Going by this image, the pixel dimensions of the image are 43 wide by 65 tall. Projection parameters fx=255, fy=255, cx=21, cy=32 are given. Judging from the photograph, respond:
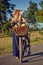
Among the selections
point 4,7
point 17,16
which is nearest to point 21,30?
point 17,16

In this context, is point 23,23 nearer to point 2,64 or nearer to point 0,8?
point 2,64

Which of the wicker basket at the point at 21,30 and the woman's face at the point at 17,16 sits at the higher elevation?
the woman's face at the point at 17,16

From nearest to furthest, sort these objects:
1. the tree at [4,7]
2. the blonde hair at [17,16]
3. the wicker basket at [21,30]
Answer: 1. the wicker basket at [21,30]
2. the blonde hair at [17,16]
3. the tree at [4,7]

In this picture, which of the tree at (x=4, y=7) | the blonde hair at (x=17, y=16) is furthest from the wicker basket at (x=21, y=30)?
the tree at (x=4, y=7)

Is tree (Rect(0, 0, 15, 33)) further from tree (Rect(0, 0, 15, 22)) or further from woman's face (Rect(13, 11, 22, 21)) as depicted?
woman's face (Rect(13, 11, 22, 21))

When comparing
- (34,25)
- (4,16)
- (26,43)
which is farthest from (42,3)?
(26,43)

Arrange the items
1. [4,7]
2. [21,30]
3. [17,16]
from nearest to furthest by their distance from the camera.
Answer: [21,30], [17,16], [4,7]

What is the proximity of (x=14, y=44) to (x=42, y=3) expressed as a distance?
39.7 metres

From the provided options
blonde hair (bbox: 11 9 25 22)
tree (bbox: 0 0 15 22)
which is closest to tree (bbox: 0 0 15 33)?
tree (bbox: 0 0 15 22)

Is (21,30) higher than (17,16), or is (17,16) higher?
(17,16)

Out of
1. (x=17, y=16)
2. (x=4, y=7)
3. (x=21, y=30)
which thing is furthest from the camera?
(x=4, y=7)

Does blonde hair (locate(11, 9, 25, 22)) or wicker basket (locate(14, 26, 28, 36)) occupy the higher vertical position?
blonde hair (locate(11, 9, 25, 22))

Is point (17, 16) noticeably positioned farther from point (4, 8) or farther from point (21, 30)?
point (4, 8)

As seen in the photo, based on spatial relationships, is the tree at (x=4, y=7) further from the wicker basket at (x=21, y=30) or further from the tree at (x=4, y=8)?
the wicker basket at (x=21, y=30)
